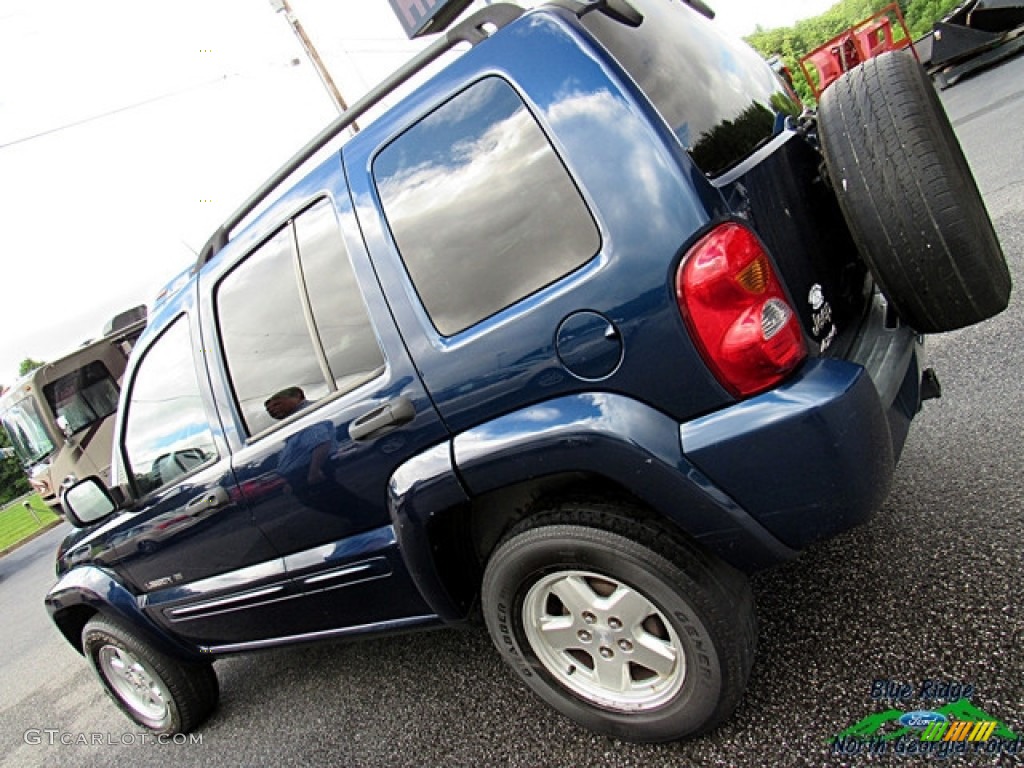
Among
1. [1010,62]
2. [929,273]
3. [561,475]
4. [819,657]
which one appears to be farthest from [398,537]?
[1010,62]

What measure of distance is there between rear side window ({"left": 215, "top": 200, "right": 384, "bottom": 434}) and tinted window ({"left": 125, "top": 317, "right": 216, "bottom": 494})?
0.26 metres

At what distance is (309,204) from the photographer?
206 centimetres

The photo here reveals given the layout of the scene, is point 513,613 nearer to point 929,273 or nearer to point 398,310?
point 398,310

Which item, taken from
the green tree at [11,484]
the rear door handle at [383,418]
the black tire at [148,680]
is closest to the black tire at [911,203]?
the rear door handle at [383,418]

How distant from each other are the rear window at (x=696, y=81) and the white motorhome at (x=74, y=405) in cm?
887

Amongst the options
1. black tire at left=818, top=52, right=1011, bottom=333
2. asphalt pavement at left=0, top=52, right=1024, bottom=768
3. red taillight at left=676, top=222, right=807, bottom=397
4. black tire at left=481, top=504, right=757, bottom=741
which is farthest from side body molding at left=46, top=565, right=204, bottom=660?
black tire at left=818, top=52, right=1011, bottom=333

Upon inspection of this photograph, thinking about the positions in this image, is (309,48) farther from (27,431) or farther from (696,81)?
(696,81)

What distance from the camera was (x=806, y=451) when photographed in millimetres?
1472

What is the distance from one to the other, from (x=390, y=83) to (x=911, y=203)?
1.48 m

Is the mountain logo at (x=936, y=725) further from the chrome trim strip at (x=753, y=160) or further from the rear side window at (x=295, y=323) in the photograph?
the rear side window at (x=295, y=323)

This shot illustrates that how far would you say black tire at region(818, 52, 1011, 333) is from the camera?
5.39 feet

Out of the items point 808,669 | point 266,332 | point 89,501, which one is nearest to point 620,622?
point 808,669

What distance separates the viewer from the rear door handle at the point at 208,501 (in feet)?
7.76

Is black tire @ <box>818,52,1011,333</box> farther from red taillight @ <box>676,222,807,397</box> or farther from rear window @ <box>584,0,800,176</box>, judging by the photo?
red taillight @ <box>676,222,807,397</box>
